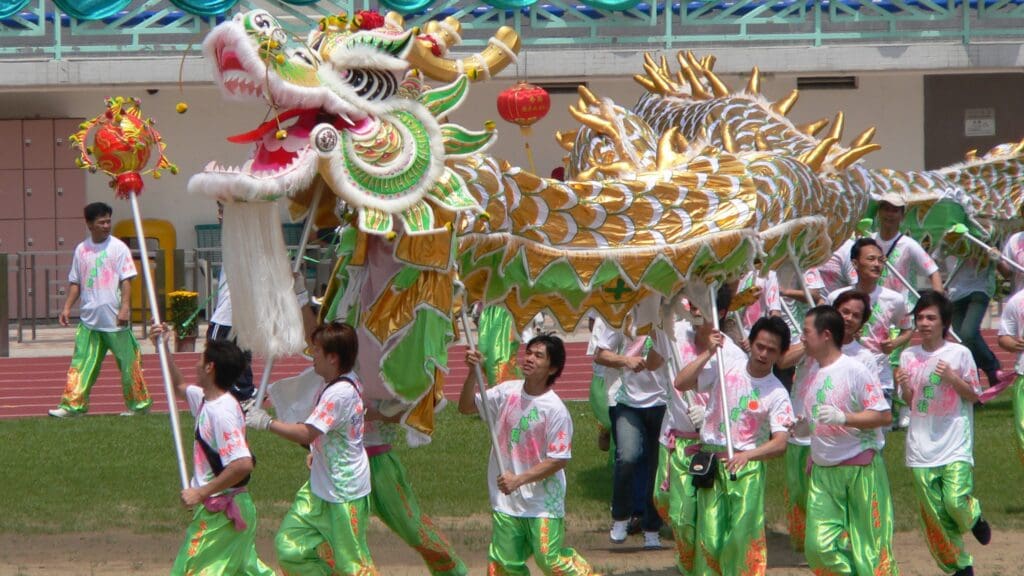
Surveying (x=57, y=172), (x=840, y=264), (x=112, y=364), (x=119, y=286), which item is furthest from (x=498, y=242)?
(x=57, y=172)

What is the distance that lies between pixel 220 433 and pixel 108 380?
896 centimetres

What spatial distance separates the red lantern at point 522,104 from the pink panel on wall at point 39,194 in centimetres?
783

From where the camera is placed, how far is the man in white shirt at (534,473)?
7711mm

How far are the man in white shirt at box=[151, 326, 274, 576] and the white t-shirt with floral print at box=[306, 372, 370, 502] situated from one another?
0.42 m

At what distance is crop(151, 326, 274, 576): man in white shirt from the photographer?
23.1ft

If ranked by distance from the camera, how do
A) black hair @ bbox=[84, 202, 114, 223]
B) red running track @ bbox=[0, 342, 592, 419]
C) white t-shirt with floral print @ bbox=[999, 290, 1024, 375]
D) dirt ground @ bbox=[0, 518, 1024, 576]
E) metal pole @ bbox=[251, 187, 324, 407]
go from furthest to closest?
red running track @ bbox=[0, 342, 592, 419] < black hair @ bbox=[84, 202, 114, 223] < white t-shirt with floral print @ bbox=[999, 290, 1024, 375] < dirt ground @ bbox=[0, 518, 1024, 576] < metal pole @ bbox=[251, 187, 324, 407]

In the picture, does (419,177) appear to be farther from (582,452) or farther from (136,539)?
(582,452)

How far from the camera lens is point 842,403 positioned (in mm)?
7918

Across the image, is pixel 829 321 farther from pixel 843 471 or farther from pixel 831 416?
pixel 843 471

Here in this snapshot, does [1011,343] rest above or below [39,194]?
below

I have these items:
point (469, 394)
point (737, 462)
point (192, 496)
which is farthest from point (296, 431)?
point (737, 462)

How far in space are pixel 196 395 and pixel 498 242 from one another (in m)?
1.42

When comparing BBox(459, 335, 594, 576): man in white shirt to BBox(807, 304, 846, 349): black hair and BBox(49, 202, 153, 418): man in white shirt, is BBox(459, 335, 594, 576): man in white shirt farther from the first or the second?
BBox(49, 202, 153, 418): man in white shirt

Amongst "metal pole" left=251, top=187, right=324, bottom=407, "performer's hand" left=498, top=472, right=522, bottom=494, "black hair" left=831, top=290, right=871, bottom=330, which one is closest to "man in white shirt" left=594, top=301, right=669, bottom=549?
"black hair" left=831, top=290, right=871, bottom=330
